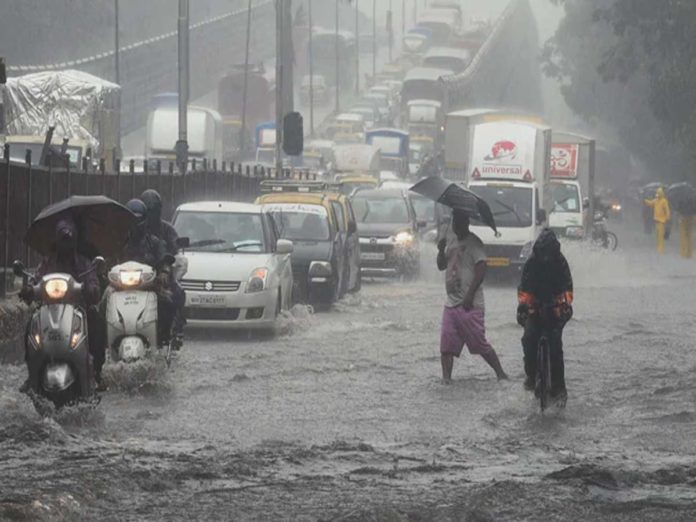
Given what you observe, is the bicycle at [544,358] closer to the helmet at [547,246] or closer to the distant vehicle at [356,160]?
the helmet at [547,246]

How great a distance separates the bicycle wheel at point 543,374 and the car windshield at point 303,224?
480 inches

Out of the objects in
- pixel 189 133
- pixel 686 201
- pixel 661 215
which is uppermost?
pixel 189 133

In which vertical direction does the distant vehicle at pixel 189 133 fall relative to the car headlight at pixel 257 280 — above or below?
above

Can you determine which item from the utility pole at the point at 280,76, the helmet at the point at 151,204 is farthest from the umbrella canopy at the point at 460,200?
the utility pole at the point at 280,76

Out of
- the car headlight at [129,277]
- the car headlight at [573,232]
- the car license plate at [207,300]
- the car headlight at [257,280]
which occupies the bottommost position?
the car headlight at [573,232]

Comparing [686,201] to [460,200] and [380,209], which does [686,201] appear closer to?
[380,209]

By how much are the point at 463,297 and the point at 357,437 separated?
4244 millimetres

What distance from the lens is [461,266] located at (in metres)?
17.7

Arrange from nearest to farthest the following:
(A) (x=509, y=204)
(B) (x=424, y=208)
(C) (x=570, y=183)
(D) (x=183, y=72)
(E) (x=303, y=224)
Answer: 1. (E) (x=303, y=224)
2. (A) (x=509, y=204)
3. (D) (x=183, y=72)
4. (B) (x=424, y=208)
5. (C) (x=570, y=183)

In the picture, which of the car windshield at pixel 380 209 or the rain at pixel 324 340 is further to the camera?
the car windshield at pixel 380 209

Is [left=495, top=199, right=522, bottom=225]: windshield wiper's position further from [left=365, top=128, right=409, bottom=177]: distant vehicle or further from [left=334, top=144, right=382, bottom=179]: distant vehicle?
[left=365, top=128, right=409, bottom=177]: distant vehicle

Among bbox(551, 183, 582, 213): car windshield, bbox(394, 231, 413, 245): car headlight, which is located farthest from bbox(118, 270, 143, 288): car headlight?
bbox(551, 183, 582, 213): car windshield

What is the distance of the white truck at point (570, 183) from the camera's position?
1688 inches

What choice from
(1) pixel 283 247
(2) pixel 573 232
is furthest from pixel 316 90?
(1) pixel 283 247
